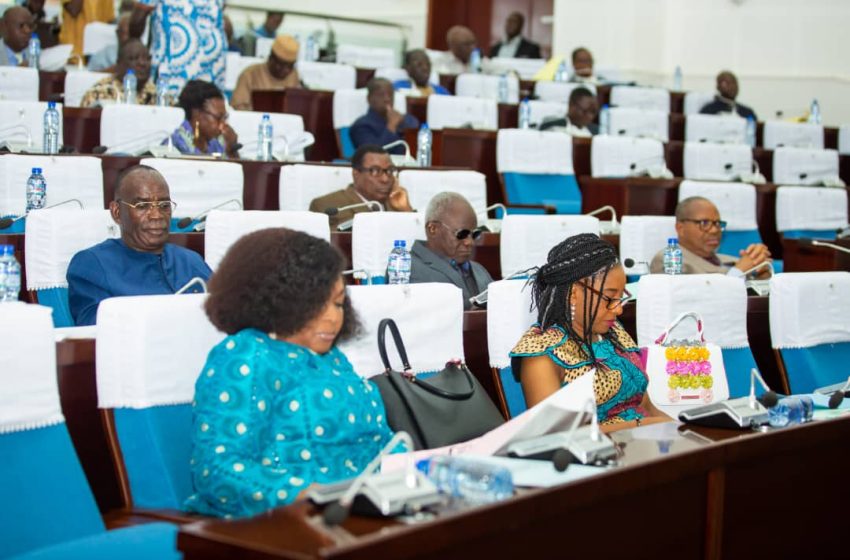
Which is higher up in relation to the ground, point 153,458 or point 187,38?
point 187,38

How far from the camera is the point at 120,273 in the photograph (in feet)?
11.1

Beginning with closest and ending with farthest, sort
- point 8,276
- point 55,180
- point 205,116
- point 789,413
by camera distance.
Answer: point 789,413 → point 8,276 → point 55,180 → point 205,116

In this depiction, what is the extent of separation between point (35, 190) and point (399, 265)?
1238 millimetres

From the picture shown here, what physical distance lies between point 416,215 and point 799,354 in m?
1.38

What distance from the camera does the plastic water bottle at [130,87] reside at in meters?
6.36

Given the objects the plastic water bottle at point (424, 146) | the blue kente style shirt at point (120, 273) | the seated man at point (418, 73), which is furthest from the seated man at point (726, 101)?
the blue kente style shirt at point (120, 273)

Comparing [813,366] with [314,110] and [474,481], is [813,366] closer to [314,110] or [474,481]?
[474,481]

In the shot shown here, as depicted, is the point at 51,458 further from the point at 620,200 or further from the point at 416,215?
the point at 620,200

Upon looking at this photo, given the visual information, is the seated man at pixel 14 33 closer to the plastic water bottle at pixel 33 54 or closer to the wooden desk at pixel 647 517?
the plastic water bottle at pixel 33 54

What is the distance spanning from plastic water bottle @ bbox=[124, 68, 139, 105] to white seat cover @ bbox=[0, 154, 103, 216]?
220 centimetres

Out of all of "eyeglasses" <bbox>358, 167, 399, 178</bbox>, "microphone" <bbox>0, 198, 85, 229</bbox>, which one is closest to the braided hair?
"microphone" <bbox>0, 198, 85, 229</bbox>

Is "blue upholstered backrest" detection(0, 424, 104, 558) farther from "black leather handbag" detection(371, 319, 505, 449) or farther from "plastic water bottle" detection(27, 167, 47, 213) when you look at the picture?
"plastic water bottle" detection(27, 167, 47, 213)

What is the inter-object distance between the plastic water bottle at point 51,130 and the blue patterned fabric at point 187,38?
1255 millimetres

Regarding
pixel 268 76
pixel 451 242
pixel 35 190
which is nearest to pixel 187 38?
pixel 268 76
